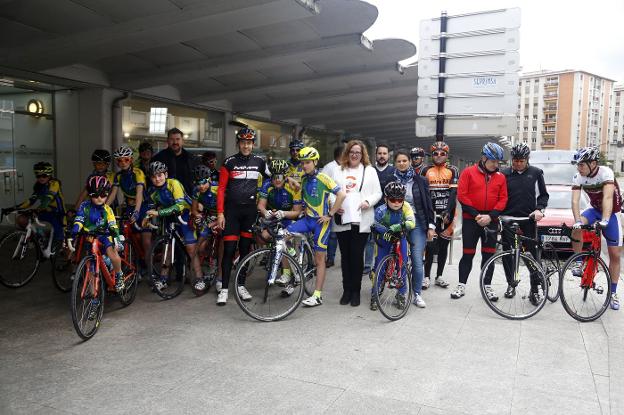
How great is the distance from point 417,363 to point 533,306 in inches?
84.8

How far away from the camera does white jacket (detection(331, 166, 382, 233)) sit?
546cm

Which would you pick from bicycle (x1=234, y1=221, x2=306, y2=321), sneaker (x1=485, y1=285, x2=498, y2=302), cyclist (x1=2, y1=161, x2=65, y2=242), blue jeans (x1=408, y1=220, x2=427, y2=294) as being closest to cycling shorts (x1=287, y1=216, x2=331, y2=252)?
bicycle (x1=234, y1=221, x2=306, y2=321)

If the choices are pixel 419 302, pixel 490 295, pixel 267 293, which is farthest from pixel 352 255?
pixel 490 295

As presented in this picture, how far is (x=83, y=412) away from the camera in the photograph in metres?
3.11

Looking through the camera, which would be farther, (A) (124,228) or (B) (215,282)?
(B) (215,282)

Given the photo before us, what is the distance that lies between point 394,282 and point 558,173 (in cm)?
764

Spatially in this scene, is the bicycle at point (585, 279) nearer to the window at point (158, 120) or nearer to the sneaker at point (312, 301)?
the sneaker at point (312, 301)

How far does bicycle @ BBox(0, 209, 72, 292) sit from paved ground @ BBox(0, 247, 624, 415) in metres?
0.51

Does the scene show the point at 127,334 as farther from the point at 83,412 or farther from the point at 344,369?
the point at 344,369

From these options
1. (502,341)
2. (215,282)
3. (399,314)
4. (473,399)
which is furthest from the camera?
(215,282)

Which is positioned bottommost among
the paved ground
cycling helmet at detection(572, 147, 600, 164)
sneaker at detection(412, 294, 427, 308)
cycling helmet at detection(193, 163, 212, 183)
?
the paved ground

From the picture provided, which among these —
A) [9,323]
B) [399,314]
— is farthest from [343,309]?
[9,323]

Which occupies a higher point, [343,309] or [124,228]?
[124,228]

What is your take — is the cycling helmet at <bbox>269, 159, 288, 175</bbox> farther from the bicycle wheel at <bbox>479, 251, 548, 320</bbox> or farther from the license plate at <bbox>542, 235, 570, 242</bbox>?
the license plate at <bbox>542, 235, 570, 242</bbox>
